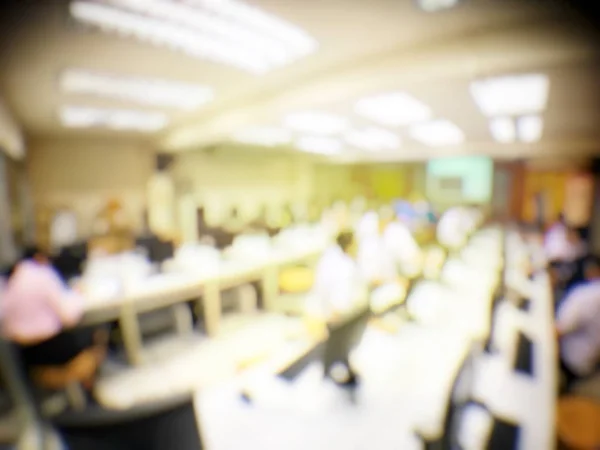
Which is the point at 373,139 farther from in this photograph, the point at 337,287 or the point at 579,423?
the point at 579,423

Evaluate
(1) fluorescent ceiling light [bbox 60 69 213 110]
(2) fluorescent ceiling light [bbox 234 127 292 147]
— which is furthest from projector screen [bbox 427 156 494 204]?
(1) fluorescent ceiling light [bbox 60 69 213 110]

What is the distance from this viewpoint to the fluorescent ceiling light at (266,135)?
6500 millimetres

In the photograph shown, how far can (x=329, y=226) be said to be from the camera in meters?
7.66

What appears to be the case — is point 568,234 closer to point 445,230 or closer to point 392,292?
point 445,230

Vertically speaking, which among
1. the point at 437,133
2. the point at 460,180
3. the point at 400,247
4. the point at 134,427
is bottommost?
the point at 400,247

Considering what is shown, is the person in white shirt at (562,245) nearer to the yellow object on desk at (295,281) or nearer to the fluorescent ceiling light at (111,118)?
the yellow object on desk at (295,281)

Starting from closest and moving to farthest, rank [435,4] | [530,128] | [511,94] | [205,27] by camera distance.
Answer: [435,4] < [205,27] < [511,94] < [530,128]

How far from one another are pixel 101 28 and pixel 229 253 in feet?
11.7

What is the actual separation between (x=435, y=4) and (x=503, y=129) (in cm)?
479

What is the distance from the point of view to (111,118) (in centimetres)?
533

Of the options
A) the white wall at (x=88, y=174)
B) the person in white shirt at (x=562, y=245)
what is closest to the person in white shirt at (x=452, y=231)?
the person in white shirt at (x=562, y=245)

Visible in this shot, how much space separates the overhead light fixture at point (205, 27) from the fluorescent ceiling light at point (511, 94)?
1901 millimetres

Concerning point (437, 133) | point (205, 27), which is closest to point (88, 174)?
point (205, 27)

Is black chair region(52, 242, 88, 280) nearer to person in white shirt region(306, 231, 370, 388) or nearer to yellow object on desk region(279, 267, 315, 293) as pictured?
yellow object on desk region(279, 267, 315, 293)
